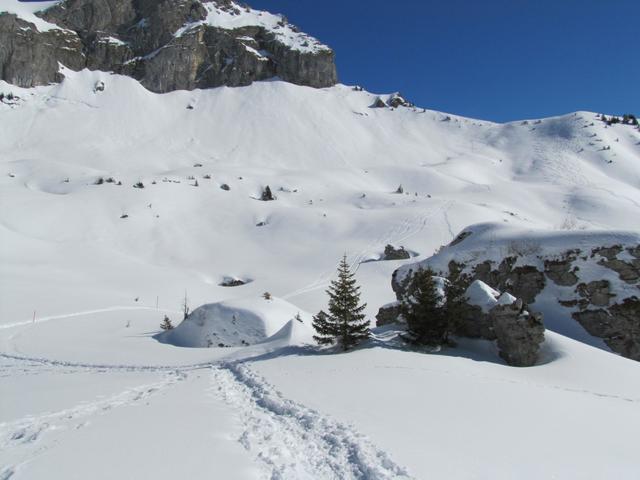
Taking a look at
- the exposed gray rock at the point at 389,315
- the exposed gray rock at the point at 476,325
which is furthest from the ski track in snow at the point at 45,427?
the exposed gray rock at the point at 389,315

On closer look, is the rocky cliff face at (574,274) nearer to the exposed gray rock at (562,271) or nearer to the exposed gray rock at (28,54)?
the exposed gray rock at (562,271)

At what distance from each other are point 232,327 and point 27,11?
136 meters

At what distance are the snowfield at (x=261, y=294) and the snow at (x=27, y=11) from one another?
70.1 feet

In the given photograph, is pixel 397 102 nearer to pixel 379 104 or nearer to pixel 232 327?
pixel 379 104

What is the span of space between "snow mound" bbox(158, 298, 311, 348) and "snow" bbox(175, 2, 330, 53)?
387 ft

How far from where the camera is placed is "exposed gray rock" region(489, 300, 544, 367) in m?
13.4

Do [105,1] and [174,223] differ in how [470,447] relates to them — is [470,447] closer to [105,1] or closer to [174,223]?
[174,223]

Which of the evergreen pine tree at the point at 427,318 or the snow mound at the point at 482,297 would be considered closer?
the evergreen pine tree at the point at 427,318

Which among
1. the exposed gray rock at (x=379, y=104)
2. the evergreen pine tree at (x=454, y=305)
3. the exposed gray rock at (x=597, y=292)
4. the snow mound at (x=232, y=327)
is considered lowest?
the snow mound at (x=232, y=327)

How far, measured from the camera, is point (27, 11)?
367 ft

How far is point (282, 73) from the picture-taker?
404ft

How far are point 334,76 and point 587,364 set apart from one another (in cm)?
12634

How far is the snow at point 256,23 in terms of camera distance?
125 meters

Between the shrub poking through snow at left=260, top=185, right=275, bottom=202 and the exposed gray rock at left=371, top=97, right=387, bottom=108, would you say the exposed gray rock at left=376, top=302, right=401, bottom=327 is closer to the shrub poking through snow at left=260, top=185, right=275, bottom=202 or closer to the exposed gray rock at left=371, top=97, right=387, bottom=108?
the shrub poking through snow at left=260, top=185, right=275, bottom=202
